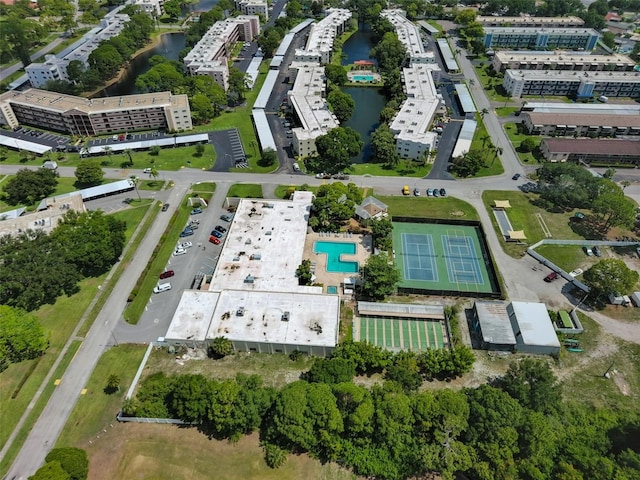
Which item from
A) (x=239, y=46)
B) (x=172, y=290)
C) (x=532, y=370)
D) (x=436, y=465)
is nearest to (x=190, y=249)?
(x=172, y=290)

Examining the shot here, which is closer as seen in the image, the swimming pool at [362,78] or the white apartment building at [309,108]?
the white apartment building at [309,108]

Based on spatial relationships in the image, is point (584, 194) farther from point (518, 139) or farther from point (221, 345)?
point (221, 345)

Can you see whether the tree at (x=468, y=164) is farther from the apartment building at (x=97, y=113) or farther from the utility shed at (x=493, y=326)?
the apartment building at (x=97, y=113)

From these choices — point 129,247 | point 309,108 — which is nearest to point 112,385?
point 129,247

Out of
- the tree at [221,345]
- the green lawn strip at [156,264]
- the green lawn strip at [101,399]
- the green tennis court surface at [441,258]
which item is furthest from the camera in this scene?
the green tennis court surface at [441,258]

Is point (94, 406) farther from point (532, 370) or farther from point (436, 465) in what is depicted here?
point (532, 370)

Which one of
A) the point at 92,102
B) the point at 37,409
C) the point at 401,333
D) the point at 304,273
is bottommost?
the point at 401,333

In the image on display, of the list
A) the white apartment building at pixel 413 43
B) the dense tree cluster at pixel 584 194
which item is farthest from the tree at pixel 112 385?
the white apartment building at pixel 413 43
